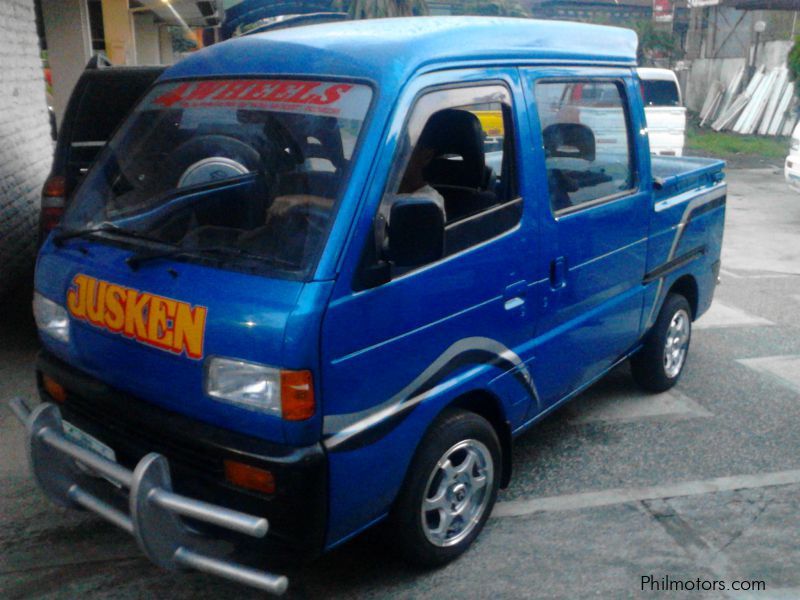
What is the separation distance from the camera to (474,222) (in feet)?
10.6

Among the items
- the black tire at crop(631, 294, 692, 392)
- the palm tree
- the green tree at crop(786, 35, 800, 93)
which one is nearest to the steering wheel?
the black tire at crop(631, 294, 692, 392)

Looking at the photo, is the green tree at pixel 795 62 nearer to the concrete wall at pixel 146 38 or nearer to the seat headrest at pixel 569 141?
the concrete wall at pixel 146 38

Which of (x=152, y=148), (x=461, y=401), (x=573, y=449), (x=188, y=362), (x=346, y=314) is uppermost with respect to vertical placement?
(x=152, y=148)

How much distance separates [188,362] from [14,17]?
7251 millimetres

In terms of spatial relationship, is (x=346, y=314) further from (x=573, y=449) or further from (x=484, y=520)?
(x=573, y=449)

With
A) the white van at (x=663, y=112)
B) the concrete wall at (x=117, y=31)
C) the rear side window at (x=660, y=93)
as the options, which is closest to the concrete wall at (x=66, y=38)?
the concrete wall at (x=117, y=31)

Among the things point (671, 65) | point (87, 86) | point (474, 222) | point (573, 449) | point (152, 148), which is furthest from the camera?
point (671, 65)

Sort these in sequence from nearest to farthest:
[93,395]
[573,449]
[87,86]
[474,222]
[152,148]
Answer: [93,395]
[474,222]
[152,148]
[573,449]
[87,86]

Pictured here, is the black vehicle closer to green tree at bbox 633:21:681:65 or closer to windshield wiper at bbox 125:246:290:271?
windshield wiper at bbox 125:246:290:271

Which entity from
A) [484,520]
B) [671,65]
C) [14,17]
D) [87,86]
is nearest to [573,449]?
[484,520]

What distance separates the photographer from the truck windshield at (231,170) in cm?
284

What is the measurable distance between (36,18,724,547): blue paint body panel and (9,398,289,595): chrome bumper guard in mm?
243

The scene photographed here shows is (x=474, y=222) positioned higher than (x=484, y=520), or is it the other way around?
(x=474, y=222)

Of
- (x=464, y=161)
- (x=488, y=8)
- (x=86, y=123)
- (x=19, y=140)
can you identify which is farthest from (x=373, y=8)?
(x=464, y=161)
